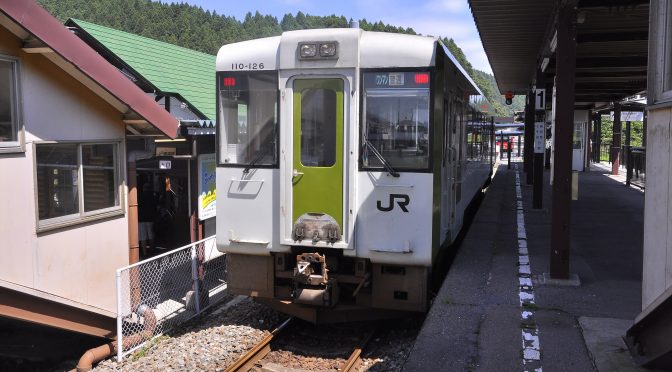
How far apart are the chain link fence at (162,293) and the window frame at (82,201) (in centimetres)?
93

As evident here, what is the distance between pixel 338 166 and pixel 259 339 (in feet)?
7.85

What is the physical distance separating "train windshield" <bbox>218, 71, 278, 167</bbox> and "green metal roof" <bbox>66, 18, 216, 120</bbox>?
4.29m

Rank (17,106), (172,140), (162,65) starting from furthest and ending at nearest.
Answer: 1. (162,65)
2. (172,140)
3. (17,106)

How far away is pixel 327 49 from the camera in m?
6.69

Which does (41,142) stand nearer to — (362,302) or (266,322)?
(266,322)

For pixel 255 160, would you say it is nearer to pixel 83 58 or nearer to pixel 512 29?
pixel 83 58

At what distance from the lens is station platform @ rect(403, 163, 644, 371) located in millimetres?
4840

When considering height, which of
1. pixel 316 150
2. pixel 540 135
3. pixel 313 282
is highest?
pixel 540 135

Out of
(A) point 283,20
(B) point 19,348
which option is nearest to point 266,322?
(B) point 19,348

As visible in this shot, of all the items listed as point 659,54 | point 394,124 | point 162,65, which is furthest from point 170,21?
point 659,54

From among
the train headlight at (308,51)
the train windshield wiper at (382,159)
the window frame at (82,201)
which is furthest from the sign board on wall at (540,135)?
the window frame at (82,201)

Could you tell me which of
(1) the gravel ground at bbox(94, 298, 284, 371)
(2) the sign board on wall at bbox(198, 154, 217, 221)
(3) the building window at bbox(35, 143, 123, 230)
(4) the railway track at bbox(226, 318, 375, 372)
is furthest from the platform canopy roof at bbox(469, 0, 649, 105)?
(3) the building window at bbox(35, 143, 123, 230)

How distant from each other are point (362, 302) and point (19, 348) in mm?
4898

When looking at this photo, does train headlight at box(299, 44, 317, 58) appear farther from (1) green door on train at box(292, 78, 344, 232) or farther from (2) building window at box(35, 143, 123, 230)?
(2) building window at box(35, 143, 123, 230)
